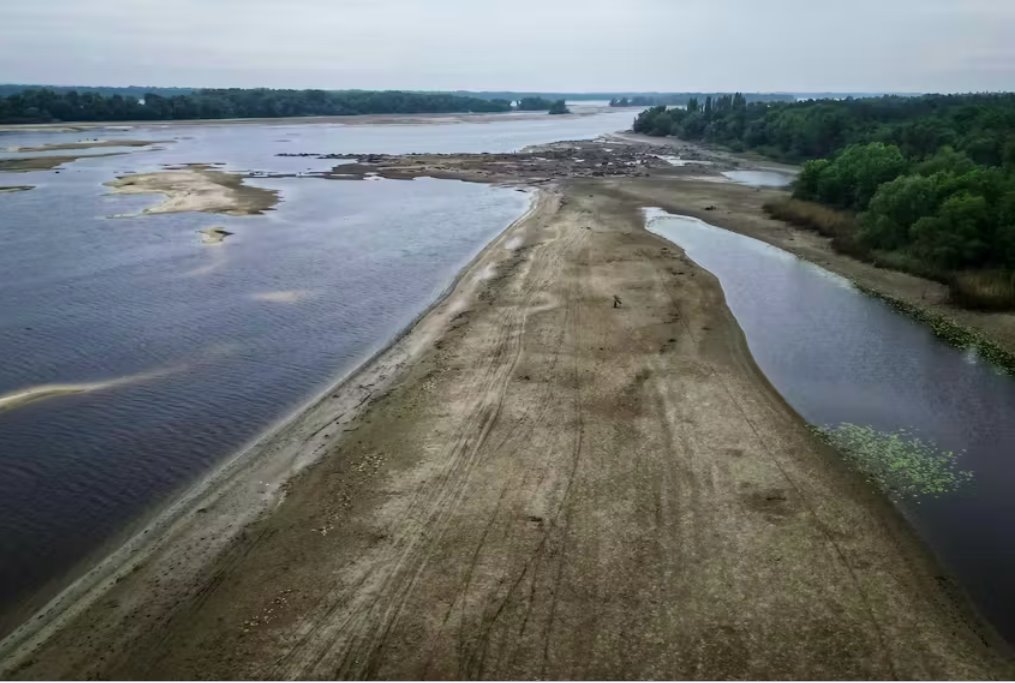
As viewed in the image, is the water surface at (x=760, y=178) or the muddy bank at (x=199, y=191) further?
the water surface at (x=760, y=178)

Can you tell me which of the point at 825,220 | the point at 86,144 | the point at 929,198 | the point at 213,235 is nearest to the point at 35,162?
the point at 86,144

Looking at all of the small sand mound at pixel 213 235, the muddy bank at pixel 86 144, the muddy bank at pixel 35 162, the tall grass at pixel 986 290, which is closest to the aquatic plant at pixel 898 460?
the tall grass at pixel 986 290

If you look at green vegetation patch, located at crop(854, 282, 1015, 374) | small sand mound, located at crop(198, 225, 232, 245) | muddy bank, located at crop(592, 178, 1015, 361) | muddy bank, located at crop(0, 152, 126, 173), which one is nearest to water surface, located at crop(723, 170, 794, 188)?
muddy bank, located at crop(592, 178, 1015, 361)

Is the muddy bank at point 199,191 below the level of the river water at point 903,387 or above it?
above

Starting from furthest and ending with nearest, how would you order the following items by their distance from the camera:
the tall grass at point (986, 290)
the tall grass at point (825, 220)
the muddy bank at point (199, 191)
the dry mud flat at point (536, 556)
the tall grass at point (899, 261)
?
1. the muddy bank at point (199, 191)
2. the tall grass at point (825, 220)
3. the tall grass at point (899, 261)
4. the tall grass at point (986, 290)
5. the dry mud flat at point (536, 556)

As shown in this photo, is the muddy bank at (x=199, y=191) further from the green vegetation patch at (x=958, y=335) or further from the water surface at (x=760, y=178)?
the water surface at (x=760, y=178)

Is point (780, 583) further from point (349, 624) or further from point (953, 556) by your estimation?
point (349, 624)

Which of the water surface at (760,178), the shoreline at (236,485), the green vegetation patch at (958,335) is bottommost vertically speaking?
the shoreline at (236,485)
